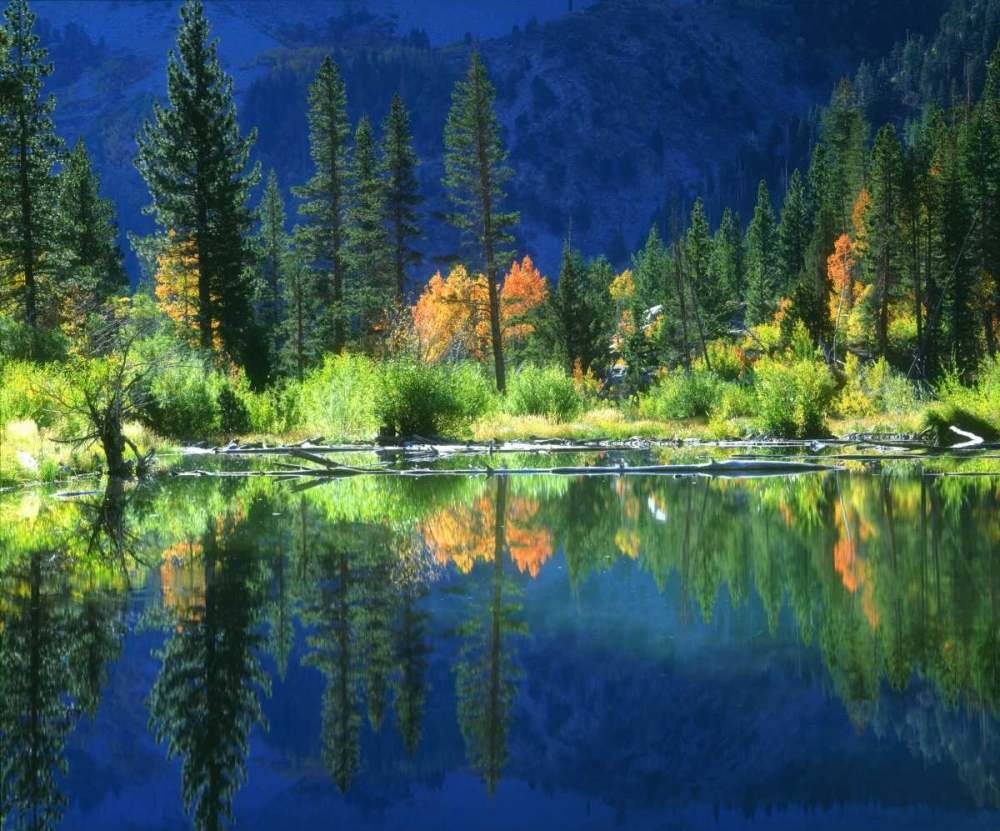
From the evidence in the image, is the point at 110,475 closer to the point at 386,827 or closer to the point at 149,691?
the point at 149,691

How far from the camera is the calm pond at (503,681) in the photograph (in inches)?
170

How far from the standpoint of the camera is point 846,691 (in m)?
5.42

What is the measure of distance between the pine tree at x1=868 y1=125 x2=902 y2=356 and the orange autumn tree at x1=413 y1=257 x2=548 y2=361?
18.9m

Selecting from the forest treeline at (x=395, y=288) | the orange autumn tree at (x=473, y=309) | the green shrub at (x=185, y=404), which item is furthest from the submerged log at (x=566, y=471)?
the orange autumn tree at (x=473, y=309)

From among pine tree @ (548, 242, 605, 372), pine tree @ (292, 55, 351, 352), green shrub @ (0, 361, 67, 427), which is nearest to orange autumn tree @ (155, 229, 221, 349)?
pine tree @ (292, 55, 351, 352)

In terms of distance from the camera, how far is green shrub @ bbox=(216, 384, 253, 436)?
29.0m

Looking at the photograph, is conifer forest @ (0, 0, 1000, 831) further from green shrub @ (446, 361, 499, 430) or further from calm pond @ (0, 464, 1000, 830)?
green shrub @ (446, 361, 499, 430)

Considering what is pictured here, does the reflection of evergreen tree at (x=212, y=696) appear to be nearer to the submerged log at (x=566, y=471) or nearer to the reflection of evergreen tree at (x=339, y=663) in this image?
the reflection of evergreen tree at (x=339, y=663)

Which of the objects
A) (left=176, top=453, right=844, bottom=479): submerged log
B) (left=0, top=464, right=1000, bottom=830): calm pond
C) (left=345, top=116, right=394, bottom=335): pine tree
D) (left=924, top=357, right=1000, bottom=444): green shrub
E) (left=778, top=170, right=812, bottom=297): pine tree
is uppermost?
(left=778, top=170, right=812, bottom=297): pine tree

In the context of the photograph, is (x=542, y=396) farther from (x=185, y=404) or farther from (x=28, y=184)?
(x=28, y=184)

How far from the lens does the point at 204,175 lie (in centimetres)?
3794

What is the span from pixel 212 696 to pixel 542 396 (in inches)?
999

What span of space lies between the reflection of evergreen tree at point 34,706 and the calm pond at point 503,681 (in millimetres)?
18

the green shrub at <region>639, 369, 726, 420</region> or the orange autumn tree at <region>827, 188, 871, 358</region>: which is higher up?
the orange autumn tree at <region>827, 188, 871, 358</region>
